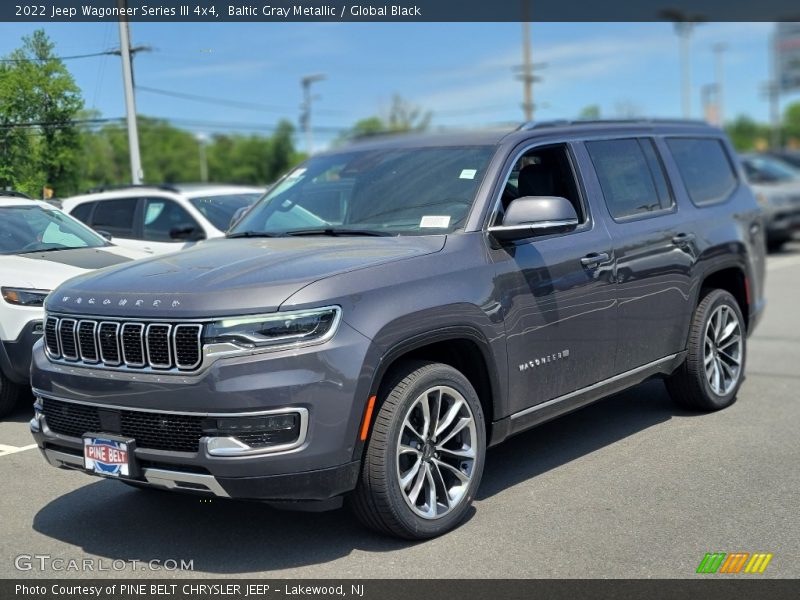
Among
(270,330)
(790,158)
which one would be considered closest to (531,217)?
(270,330)

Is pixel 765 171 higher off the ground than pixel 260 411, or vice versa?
pixel 765 171

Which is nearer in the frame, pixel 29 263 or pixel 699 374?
pixel 699 374

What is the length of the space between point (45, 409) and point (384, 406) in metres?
1.65

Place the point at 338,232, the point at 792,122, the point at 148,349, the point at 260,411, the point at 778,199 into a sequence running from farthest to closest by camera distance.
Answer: the point at 792,122 < the point at 778,199 < the point at 338,232 < the point at 148,349 < the point at 260,411

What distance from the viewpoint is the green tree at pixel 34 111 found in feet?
28.6

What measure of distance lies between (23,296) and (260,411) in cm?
378

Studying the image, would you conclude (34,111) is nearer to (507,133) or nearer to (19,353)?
(19,353)

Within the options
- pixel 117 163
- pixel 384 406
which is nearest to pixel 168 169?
pixel 117 163

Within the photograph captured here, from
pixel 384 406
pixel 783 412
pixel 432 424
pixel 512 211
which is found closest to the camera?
pixel 384 406

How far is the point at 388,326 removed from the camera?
422 centimetres

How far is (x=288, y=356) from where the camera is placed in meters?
3.95
